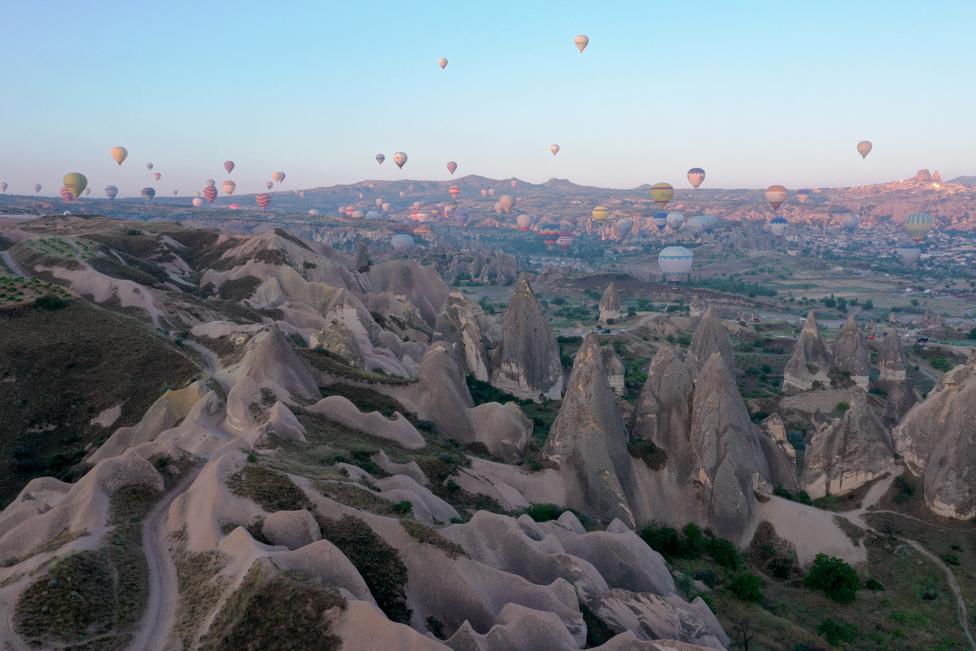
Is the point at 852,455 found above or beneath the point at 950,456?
beneath

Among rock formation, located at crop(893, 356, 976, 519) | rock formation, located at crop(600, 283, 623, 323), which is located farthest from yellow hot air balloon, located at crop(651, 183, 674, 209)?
rock formation, located at crop(893, 356, 976, 519)

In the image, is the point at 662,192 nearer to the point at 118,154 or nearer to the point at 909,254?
the point at 909,254

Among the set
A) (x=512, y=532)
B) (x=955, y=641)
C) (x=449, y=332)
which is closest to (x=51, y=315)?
(x=449, y=332)

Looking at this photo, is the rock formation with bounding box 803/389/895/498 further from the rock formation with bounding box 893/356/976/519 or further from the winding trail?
the rock formation with bounding box 893/356/976/519

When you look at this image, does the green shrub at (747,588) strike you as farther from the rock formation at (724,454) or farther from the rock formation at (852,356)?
the rock formation at (852,356)

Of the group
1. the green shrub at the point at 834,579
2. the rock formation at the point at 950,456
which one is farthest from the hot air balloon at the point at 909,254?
the green shrub at the point at 834,579

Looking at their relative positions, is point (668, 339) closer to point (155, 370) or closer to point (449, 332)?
point (449, 332)

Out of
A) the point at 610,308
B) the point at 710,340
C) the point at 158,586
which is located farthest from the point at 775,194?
the point at 158,586
